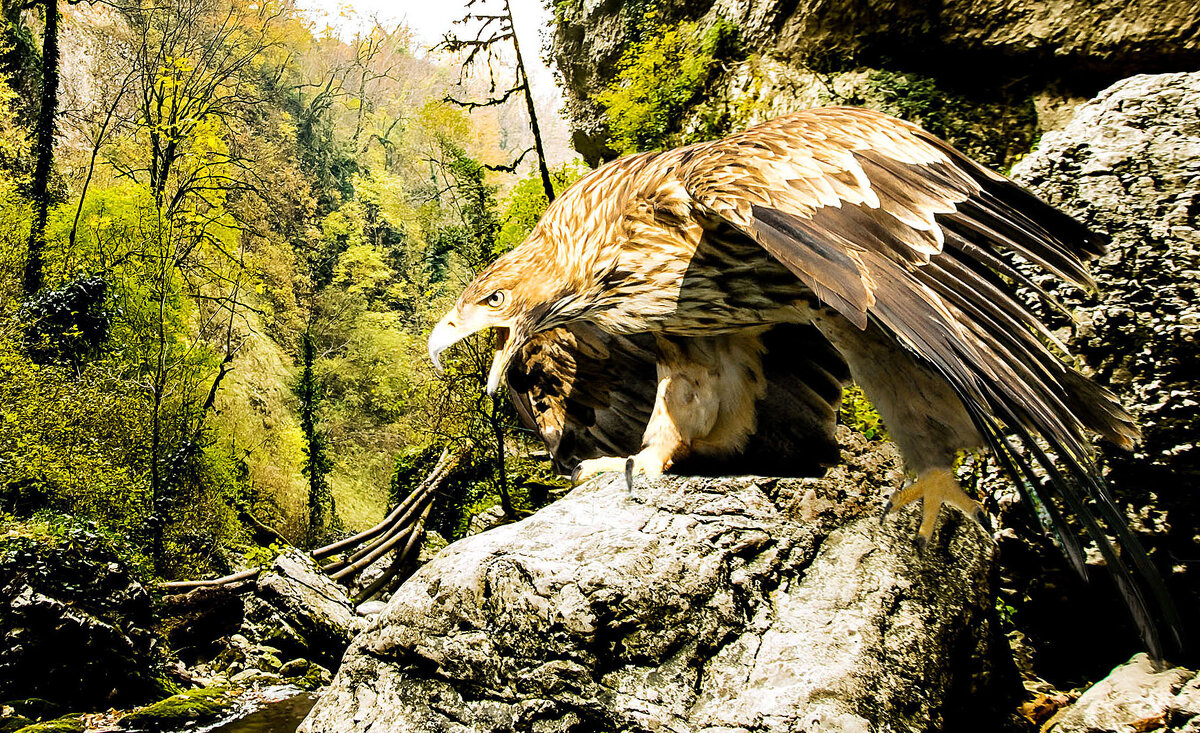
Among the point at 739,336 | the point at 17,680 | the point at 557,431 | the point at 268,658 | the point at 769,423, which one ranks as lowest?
the point at 17,680

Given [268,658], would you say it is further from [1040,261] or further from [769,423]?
[1040,261]

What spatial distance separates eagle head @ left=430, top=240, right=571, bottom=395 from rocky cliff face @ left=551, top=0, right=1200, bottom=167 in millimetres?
5571

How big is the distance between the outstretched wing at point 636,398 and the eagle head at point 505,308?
0.45 metres

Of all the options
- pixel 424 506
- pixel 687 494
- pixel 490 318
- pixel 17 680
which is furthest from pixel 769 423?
pixel 424 506

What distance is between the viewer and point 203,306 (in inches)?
524

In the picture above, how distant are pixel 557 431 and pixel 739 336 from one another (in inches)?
34.8

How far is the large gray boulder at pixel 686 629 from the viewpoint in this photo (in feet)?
5.87

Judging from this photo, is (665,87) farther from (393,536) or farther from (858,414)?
(393,536)

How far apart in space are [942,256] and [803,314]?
460 millimetres

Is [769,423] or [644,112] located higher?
[644,112]

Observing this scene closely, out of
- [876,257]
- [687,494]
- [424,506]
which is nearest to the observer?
[876,257]

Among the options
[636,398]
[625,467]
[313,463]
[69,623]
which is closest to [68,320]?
[69,623]

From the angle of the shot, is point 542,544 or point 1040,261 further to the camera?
point 542,544

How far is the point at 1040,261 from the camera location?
1.76m
